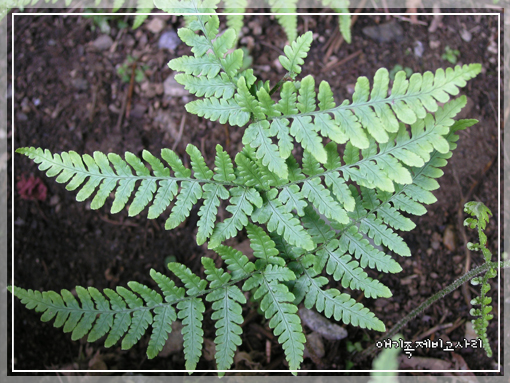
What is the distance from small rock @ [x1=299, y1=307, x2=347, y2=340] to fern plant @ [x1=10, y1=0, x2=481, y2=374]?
758mm

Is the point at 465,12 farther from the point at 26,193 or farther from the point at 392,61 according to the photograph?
the point at 26,193

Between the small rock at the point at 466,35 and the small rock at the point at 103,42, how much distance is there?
116 inches

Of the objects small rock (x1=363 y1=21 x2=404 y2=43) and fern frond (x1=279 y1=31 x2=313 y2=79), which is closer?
fern frond (x1=279 y1=31 x2=313 y2=79)

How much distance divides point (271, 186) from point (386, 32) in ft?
6.64

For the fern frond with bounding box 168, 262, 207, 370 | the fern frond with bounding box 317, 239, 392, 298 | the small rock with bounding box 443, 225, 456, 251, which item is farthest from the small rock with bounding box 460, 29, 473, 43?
the fern frond with bounding box 168, 262, 207, 370

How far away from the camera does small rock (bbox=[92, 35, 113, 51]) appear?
3266 mm

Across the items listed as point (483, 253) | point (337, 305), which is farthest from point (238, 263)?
point (483, 253)

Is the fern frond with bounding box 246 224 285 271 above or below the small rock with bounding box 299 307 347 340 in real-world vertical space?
above

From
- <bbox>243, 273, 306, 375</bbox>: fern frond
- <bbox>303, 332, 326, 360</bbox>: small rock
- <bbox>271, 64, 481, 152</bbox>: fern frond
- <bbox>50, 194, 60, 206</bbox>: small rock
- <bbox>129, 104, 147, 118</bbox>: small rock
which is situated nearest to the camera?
<bbox>271, 64, 481, 152</bbox>: fern frond

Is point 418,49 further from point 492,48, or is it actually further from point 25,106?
point 25,106

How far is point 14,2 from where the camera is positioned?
2.37m

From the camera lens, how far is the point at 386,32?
3.25 meters

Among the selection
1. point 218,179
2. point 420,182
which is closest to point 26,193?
point 218,179

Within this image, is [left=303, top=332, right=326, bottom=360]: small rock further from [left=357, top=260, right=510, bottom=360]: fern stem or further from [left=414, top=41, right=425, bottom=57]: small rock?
[left=414, top=41, right=425, bottom=57]: small rock
